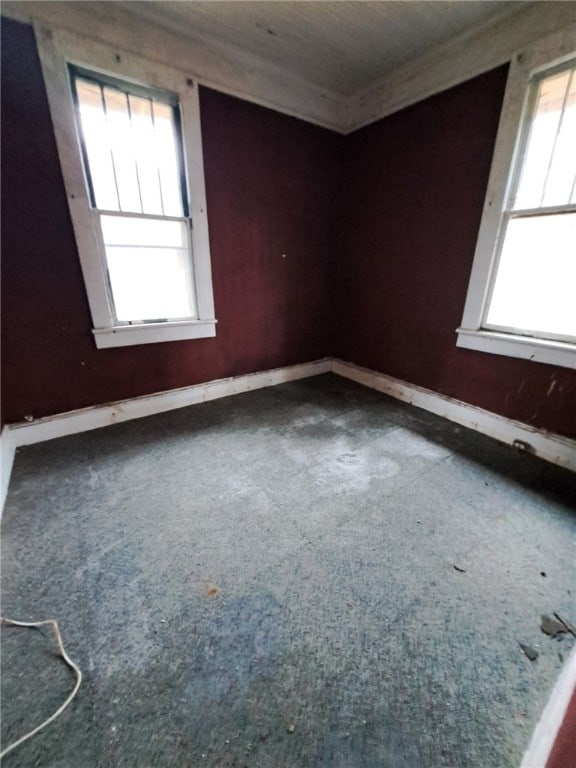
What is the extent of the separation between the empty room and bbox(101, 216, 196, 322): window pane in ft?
0.07

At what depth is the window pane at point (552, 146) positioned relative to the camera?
1.82 m

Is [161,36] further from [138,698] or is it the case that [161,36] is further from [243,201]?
[138,698]

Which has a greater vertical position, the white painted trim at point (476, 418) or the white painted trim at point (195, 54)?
the white painted trim at point (195, 54)

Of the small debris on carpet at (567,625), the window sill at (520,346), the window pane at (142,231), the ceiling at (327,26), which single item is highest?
the ceiling at (327,26)

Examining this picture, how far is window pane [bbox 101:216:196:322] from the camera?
2221 mm

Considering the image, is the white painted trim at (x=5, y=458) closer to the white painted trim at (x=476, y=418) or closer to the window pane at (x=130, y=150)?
the window pane at (x=130, y=150)

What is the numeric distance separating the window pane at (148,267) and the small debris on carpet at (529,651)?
2.72 metres

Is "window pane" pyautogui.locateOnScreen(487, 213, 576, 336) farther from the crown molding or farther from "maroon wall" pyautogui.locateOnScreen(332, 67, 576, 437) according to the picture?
the crown molding

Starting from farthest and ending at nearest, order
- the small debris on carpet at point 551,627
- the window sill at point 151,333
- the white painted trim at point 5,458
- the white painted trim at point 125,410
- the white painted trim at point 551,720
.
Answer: the window sill at point 151,333
the white painted trim at point 125,410
the white painted trim at point 5,458
the small debris on carpet at point 551,627
the white painted trim at point 551,720

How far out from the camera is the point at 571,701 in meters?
0.91

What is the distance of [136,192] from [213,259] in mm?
681

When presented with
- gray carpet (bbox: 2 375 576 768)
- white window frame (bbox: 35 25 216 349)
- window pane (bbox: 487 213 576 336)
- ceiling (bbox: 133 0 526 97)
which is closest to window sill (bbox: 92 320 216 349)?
white window frame (bbox: 35 25 216 349)

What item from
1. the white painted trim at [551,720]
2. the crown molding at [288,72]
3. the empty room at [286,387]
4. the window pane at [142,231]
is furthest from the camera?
the window pane at [142,231]

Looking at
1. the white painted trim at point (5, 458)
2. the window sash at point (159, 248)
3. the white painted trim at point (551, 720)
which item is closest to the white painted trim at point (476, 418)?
the white painted trim at point (551, 720)
